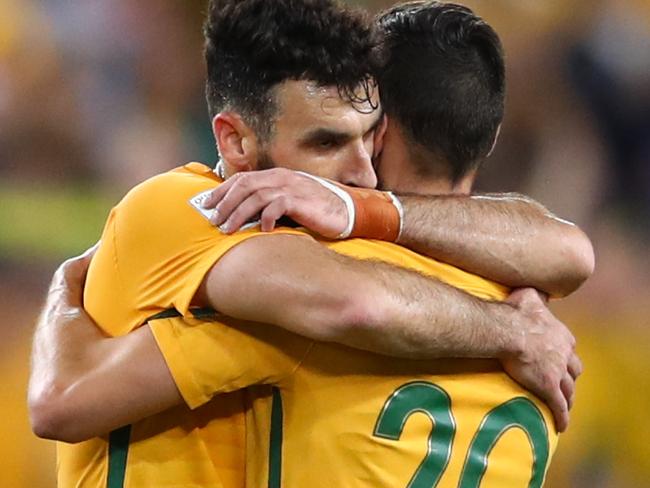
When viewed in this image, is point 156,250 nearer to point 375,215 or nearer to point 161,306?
point 161,306

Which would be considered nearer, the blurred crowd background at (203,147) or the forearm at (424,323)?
the forearm at (424,323)

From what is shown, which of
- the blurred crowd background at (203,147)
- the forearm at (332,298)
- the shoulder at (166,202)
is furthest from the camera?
the blurred crowd background at (203,147)

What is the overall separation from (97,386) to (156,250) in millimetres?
184

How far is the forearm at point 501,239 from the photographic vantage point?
5.08 feet

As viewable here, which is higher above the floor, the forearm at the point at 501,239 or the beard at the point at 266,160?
the beard at the point at 266,160

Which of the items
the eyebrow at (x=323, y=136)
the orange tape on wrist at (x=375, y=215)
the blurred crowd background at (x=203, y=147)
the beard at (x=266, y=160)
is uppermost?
the eyebrow at (x=323, y=136)

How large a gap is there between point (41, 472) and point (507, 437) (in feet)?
5.82

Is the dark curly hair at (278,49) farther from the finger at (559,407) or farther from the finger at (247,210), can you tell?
the finger at (559,407)

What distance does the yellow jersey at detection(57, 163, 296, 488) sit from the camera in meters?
1.40

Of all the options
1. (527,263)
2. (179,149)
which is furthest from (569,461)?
(527,263)

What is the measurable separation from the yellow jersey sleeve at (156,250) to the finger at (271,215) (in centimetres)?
1

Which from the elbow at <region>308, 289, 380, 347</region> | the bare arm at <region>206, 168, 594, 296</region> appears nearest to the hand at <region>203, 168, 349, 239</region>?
the bare arm at <region>206, 168, 594, 296</region>

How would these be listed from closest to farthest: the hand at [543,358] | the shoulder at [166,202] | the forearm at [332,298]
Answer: the forearm at [332,298] < the shoulder at [166,202] < the hand at [543,358]

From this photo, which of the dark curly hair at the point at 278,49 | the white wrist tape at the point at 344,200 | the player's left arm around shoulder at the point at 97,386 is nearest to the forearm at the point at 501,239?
the white wrist tape at the point at 344,200
